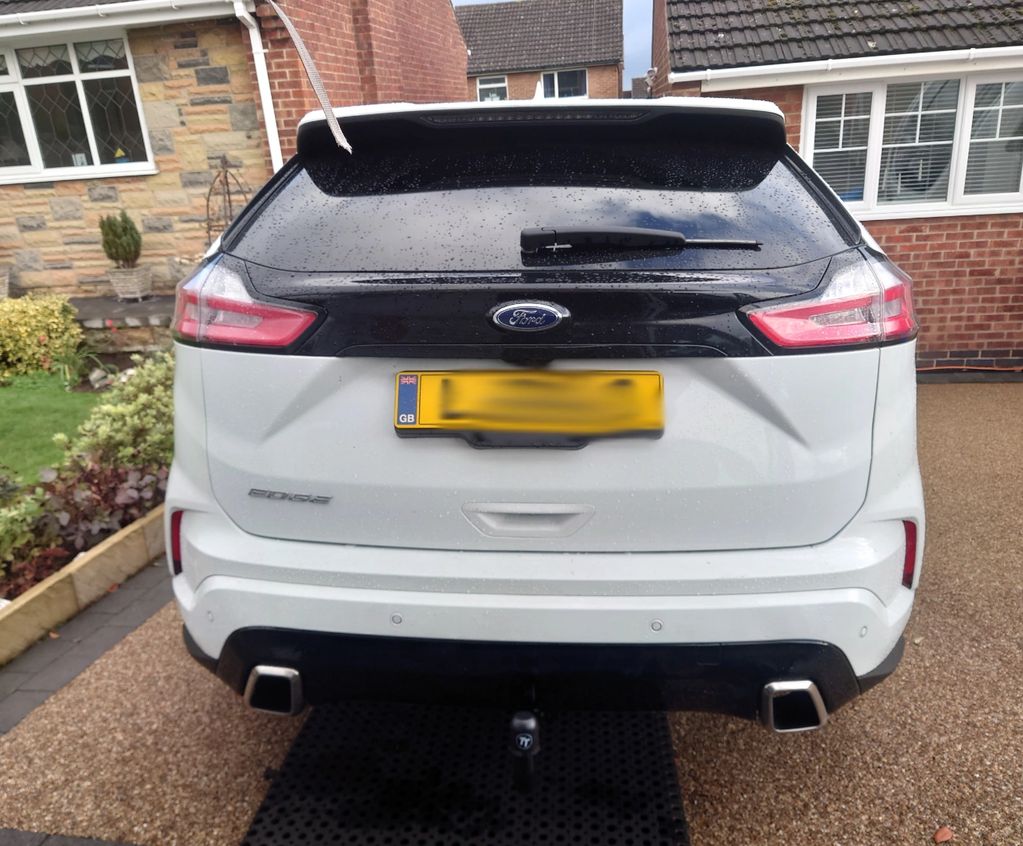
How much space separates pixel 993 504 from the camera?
428 centimetres

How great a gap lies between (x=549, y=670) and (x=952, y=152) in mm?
7257

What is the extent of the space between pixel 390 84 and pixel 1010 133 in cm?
708

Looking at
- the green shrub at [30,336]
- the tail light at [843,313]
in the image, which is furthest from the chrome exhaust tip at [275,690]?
the green shrub at [30,336]

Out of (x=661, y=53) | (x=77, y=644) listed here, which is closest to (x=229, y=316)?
(x=77, y=644)

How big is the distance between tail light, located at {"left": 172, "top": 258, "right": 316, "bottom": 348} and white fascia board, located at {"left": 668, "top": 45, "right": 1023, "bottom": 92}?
243 inches

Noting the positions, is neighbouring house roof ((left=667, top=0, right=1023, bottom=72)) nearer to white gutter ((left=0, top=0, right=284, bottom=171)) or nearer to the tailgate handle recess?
white gutter ((left=0, top=0, right=284, bottom=171))

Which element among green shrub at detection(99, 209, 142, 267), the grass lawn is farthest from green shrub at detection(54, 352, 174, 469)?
green shrub at detection(99, 209, 142, 267)

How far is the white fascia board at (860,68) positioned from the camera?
673 centimetres

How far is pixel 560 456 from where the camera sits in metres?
1.68

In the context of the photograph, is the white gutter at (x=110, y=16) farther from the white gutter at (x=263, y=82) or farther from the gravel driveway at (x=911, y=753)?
the gravel driveway at (x=911, y=753)

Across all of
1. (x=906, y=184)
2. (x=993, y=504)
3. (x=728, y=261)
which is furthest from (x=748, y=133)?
(x=906, y=184)

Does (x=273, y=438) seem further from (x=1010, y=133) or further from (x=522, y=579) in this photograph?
(x=1010, y=133)

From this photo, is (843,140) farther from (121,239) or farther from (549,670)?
(121,239)

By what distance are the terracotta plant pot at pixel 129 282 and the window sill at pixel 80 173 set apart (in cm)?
106
